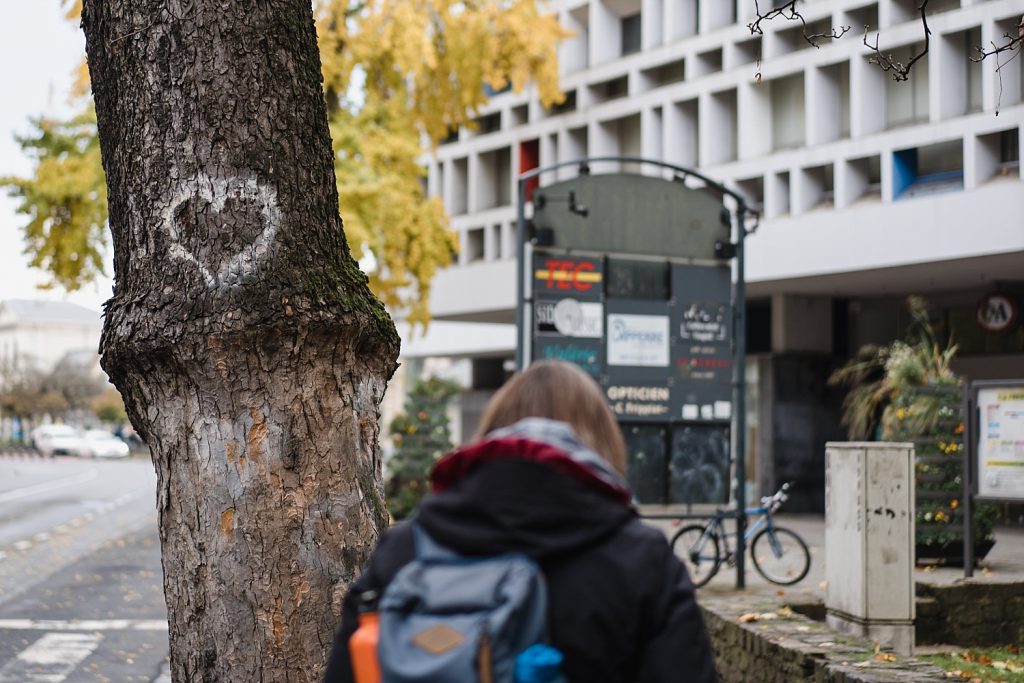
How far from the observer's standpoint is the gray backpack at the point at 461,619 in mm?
2371

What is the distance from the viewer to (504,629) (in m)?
2.38

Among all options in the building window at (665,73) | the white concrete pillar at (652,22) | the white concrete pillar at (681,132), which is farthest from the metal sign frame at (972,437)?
the white concrete pillar at (652,22)

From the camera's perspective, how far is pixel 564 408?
269 centimetres

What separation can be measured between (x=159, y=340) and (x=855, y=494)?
17.5ft

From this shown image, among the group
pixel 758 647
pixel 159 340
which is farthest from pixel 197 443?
pixel 758 647

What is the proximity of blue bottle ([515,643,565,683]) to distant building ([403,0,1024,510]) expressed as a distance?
669 inches

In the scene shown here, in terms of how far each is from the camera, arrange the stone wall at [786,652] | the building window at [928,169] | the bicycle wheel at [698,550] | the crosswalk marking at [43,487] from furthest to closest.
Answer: the crosswalk marking at [43,487], the building window at [928,169], the bicycle wheel at [698,550], the stone wall at [786,652]

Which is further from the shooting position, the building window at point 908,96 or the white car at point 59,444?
the white car at point 59,444

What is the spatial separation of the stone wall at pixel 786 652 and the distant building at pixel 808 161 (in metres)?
11.4

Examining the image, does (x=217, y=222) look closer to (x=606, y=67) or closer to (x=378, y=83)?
(x=378, y=83)

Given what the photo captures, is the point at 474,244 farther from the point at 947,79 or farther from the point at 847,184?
the point at 947,79

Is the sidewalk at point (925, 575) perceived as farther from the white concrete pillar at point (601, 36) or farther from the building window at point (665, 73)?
the white concrete pillar at point (601, 36)

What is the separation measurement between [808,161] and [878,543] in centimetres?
1429

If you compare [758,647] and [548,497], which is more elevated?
[548,497]
